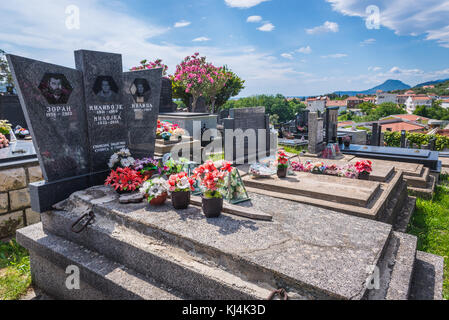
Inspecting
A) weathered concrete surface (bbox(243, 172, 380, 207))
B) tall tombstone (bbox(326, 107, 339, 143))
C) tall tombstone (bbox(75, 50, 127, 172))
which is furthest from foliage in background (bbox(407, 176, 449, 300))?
tall tombstone (bbox(75, 50, 127, 172))

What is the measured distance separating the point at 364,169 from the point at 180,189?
410cm

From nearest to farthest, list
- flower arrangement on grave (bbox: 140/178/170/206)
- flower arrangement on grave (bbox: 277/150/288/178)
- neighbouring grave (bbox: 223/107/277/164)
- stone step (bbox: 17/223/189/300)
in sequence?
stone step (bbox: 17/223/189/300) < flower arrangement on grave (bbox: 140/178/170/206) < flower arrangement on grave (bbox: 277/150/288/178) < neighbouring grave (bbox: 223/107/277/164)

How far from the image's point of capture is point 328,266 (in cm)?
245

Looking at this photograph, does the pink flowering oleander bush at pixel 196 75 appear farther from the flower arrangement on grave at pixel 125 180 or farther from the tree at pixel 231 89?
the flower arrangement on grave at pixel 125 180

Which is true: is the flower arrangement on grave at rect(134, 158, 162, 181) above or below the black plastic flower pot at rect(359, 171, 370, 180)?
above

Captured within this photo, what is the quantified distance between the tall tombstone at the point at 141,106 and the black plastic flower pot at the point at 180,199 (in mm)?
2002

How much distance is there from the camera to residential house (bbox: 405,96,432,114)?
12985cm

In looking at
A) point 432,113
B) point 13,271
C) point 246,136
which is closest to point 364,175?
point 246,136

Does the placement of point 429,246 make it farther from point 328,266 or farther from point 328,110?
point 328,110

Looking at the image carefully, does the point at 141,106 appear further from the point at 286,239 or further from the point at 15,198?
the point at 286,239

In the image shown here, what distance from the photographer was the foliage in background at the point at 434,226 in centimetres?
459

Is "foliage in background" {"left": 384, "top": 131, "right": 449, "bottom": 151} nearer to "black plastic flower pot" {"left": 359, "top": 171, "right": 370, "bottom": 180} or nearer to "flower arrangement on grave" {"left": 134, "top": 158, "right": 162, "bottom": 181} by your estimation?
"black plastic flower pot" {"left": 359, "top": 171, "right": 370, "bottom": 180}

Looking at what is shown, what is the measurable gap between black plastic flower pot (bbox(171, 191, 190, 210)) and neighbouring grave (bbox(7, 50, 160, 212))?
1.78 metres

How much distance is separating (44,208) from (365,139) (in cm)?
1289
